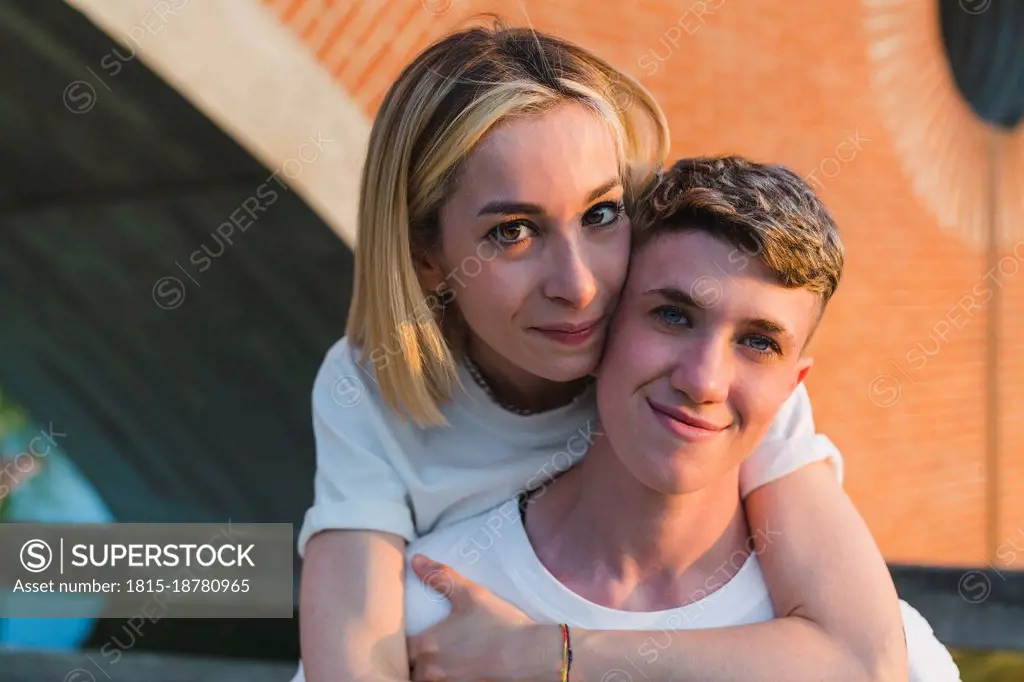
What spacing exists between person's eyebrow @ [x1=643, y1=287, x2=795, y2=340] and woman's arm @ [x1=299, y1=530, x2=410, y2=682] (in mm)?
783

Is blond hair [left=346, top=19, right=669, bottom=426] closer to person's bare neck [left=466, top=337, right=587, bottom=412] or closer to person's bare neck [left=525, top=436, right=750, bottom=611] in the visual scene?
person's bare neck [left=466, top=337, right=587, bottom=412]

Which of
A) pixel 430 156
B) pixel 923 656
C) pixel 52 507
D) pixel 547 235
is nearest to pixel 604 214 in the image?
pixel 547 235

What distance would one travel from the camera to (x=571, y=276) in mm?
1820

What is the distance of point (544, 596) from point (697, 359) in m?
0.60

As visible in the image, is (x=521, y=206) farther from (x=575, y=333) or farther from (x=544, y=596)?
(x=544, y=596)

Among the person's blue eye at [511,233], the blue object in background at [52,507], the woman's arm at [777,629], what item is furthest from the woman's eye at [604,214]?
the blue object in background at [52,507]

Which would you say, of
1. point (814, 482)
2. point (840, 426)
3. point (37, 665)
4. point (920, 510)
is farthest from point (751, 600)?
point (920, 510)

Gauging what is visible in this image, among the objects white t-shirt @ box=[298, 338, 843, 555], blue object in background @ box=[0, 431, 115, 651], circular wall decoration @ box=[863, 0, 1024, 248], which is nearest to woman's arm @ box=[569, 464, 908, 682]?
white t-shirt @ box=[298, 338, 843, 555]

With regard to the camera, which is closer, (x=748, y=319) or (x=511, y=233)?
(x=748, y=319)

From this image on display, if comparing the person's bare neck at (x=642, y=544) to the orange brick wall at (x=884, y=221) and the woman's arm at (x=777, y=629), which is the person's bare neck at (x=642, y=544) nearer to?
the woman's arm at (x=777, y=629)

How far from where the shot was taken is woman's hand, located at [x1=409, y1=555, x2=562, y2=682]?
181cm

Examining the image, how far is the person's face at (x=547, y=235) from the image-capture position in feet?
6.06

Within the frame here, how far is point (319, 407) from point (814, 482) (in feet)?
3.65

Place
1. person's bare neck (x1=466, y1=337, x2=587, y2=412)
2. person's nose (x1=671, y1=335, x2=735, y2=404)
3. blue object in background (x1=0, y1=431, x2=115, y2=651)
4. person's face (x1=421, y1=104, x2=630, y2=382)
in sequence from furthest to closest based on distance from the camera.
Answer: blue object in background (x1=0, y1=431, x2=115, y2=651) < person's bare neck (x1=466, y1=337, x2=587, y2=412) < person's face (x1=421, y1=104, x2=630, y2=382) < person's nose (x1=671, y1=335, x2=735, y2=404)
